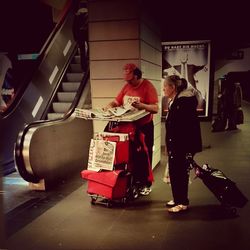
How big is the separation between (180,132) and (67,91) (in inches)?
181

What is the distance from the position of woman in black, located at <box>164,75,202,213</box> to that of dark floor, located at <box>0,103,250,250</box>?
0.36m

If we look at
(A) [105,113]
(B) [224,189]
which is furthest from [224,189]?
(A) [105,113]

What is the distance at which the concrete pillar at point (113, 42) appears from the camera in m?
4.41

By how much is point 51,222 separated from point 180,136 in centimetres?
168

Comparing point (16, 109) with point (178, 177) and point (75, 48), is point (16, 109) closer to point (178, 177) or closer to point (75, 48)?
point (75, 48)

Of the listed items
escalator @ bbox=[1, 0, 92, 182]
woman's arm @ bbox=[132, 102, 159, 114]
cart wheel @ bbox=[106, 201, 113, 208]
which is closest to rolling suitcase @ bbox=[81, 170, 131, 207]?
cart wheel @ bbox=[106, 201, 113, 208]

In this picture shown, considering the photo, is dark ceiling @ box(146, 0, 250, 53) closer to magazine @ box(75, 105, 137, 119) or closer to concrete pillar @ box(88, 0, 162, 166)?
concrete pillar @ box(88, 0, 162, 166)

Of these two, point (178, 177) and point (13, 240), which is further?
point (178, 177)

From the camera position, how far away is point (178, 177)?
3.52 metres

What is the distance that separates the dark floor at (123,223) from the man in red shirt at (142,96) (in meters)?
0.62

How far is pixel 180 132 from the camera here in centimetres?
338

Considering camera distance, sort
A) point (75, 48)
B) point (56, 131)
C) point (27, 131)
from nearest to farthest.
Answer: point (27, 131) < point (56, 131) < point (75, 48)

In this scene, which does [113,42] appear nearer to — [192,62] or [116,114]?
[116,114]

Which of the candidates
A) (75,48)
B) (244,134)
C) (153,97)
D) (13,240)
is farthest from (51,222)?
(244,134)
